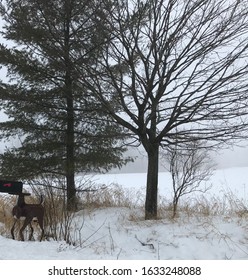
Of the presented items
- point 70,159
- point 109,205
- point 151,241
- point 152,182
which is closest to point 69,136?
point 70,159

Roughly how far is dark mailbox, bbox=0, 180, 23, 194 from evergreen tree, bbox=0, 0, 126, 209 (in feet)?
9.71

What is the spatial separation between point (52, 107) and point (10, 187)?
3.64 m

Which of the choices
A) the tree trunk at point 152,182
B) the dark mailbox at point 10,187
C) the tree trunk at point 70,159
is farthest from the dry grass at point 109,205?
the dark mailbox at point 10,187

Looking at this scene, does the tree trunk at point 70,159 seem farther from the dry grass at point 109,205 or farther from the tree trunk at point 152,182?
the tree trunk at point 152,182

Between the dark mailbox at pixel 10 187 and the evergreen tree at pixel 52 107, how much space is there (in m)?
2.96

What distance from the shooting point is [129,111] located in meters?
8.15

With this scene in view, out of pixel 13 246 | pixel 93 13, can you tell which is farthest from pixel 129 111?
pixel 13 246

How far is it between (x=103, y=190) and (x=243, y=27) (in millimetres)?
5614

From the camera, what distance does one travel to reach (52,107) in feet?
30.8

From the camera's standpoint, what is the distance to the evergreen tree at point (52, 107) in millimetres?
8703

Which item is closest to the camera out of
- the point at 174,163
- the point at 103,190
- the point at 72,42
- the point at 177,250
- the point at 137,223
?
the point at 177,250

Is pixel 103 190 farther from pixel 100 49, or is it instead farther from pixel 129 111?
pixel 100 49

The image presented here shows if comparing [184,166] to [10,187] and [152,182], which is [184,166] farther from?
[10,187]

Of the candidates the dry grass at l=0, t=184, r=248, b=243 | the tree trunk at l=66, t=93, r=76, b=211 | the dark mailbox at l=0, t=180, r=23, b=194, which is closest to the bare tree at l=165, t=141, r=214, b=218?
the dry grass at l=0, t=184, r=248, b=243
